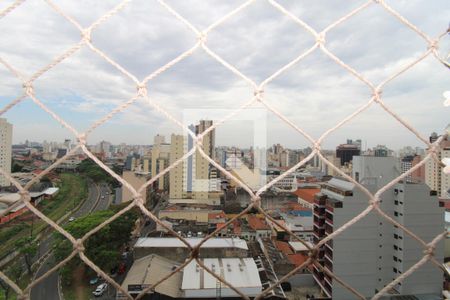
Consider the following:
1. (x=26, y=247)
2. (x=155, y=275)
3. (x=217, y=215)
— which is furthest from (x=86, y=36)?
(x=217, y=215)

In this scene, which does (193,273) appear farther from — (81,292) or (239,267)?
(81,292)

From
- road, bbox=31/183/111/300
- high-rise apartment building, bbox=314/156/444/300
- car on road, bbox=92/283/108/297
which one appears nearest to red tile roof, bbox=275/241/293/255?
high-rise apartment building, bbox=314/156/444/300

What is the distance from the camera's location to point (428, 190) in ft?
10.6

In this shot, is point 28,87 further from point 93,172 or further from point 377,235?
point 93,172

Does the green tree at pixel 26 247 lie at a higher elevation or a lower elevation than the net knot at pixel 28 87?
lower

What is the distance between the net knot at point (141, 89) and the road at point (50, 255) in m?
1.32

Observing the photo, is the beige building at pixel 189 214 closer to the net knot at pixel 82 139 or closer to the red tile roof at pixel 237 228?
the red tile roof at pixel 237 228

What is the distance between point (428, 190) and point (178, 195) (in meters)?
3.48

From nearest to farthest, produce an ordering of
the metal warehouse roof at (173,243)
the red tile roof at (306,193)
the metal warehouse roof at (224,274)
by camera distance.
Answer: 1. the metal warehouse roof at (224,274)
2. the metal warehouse roof at (173,243)
3. the red tile roof at (306,193)

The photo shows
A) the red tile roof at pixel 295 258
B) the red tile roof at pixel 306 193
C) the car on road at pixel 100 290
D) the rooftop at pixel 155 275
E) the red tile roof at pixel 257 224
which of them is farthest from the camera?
the red tile roof at pixel 306 193

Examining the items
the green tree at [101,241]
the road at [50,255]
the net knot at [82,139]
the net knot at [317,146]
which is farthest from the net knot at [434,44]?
the green tree at [101,241]

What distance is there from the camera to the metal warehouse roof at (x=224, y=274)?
284 cm

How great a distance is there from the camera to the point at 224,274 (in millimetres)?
3252

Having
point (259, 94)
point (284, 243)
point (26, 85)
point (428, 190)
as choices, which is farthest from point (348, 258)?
point (26, 85)
